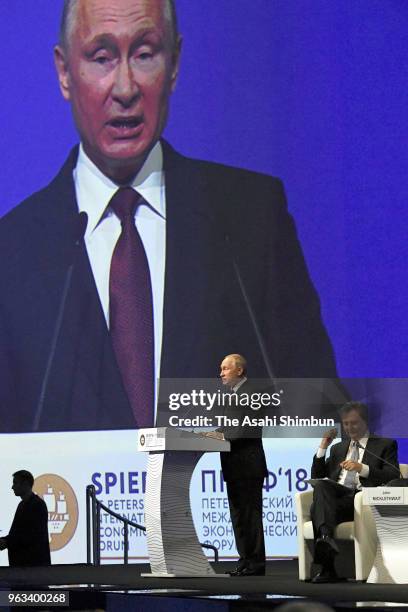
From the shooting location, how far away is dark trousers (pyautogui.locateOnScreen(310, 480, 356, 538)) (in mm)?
5993

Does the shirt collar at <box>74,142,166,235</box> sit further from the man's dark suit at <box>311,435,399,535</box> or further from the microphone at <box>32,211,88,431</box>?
the man's dark suit at <box>311,435,399,535</box>

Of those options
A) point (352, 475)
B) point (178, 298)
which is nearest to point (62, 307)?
point (178, 298)

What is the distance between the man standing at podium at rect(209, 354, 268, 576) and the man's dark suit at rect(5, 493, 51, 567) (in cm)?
131

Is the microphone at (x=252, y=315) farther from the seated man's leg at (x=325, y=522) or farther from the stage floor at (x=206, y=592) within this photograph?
the seated man's leg at (x=325, y=522)

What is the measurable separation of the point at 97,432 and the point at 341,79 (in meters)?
3.26

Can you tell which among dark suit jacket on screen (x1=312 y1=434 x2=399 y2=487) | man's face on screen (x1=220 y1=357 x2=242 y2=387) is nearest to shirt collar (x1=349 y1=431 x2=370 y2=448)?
dark suit jacket on screen (x1=312 y1=434 x2=399 y2=487)

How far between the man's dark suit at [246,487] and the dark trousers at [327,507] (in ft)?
1.04

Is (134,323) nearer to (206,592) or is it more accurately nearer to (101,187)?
(101,187)

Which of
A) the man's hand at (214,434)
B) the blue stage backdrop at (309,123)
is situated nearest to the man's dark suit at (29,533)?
the man's hand at (214,434)

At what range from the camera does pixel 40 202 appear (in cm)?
913

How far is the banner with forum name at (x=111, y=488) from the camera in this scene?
29.2ft

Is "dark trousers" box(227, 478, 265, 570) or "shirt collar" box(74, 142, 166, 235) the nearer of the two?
"dark trousers" box(227, 478, 265, 570)

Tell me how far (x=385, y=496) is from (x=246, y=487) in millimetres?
837

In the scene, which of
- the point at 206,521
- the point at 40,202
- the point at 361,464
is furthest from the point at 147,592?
the point at 40,202
